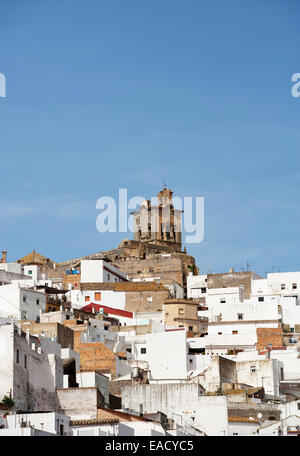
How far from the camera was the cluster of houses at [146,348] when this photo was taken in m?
57.7

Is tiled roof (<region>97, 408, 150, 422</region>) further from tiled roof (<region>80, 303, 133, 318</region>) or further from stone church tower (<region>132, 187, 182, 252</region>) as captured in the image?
stone church tower (<region>132, 187, 182, 252</region>)

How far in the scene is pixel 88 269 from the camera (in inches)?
4050

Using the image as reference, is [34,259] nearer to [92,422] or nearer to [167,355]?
[167,355]

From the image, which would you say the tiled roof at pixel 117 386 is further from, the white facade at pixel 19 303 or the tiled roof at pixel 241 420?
the white facade at pixel 19 303

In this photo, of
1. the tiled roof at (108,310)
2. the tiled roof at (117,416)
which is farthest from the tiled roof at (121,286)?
the tiled roof at (117,416)

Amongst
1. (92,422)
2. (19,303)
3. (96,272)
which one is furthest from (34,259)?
(92,422)

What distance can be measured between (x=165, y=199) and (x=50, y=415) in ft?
258

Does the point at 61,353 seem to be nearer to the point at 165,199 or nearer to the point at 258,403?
the point at 258,403

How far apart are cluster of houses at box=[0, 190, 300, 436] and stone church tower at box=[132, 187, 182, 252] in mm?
5209

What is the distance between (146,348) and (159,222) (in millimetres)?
51017

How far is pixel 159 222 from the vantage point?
130 meters

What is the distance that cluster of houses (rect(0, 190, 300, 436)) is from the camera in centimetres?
5769
